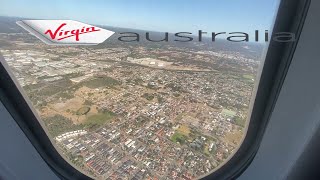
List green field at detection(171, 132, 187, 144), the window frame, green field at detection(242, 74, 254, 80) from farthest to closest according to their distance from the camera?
green field at detection(171, 132, 187, 144) < green field at detection(242, 74, 254, 80) < the window frame

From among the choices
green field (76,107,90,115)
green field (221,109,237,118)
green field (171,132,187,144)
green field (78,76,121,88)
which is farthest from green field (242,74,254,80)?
green field (76,107,90,115)

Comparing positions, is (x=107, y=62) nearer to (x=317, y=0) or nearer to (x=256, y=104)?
(x=256, y=104)

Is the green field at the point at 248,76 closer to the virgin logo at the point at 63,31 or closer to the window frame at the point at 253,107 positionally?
the window frame at the point at 253,107

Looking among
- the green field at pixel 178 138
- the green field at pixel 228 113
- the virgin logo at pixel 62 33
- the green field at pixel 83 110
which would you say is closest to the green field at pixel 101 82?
the green field at pixel 83 110

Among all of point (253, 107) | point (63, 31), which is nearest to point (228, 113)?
point (253, 107)

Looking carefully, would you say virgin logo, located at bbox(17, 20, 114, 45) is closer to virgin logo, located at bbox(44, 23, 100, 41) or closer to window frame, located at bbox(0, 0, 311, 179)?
virgin logo, located at bbox(44, 23, 100, 41)

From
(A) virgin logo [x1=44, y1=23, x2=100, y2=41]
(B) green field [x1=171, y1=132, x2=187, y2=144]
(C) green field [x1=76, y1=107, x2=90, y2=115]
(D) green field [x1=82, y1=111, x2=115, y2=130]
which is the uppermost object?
(A) virgin logo [x1=44, y1=23, x2=100, y2=41]

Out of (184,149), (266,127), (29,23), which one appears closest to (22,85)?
(29,23)

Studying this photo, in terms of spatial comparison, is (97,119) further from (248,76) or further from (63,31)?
(248,76)
